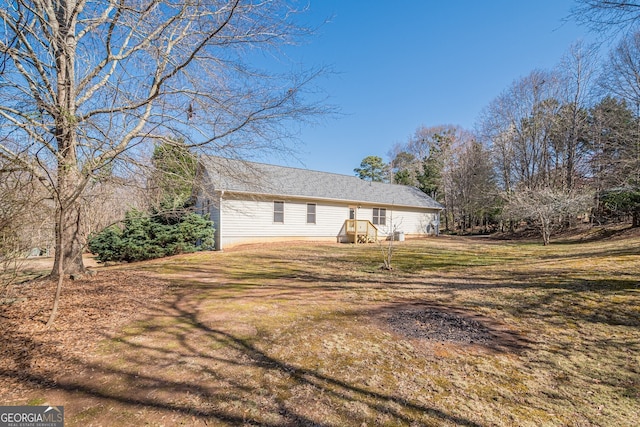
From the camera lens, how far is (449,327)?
3.75 meters

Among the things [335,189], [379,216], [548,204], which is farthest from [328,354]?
[548,204]

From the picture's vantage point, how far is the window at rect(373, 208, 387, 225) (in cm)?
1933

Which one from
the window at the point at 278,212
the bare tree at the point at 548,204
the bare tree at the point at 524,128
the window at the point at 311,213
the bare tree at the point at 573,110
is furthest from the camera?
the bare tree at the point at 524,128

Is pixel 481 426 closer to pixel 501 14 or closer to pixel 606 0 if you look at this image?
pixel 606 0

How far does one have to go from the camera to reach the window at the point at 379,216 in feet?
63.4

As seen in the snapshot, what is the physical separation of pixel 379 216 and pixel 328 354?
1711cm

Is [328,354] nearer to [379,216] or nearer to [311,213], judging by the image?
[311,213]

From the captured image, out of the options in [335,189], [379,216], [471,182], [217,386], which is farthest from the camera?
[471,182]

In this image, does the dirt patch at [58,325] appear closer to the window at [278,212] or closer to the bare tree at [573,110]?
the window at [278,212]

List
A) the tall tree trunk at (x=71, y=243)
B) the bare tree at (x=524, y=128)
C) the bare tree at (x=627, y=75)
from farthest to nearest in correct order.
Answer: the bare tree at (x=524, y=128)
the bare tree at (x=627, y=75)
the tall tree trunk at (x=71, y=243)

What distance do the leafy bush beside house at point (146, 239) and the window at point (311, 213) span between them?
232 inches

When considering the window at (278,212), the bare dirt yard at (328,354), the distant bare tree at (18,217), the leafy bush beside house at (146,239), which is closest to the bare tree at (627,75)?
the bare dirt yard at (328,354)

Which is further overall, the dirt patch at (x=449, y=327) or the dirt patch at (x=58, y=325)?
the dirt patch at (x=449, y=327)

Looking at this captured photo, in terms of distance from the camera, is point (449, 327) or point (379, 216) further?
point (379, 216)
